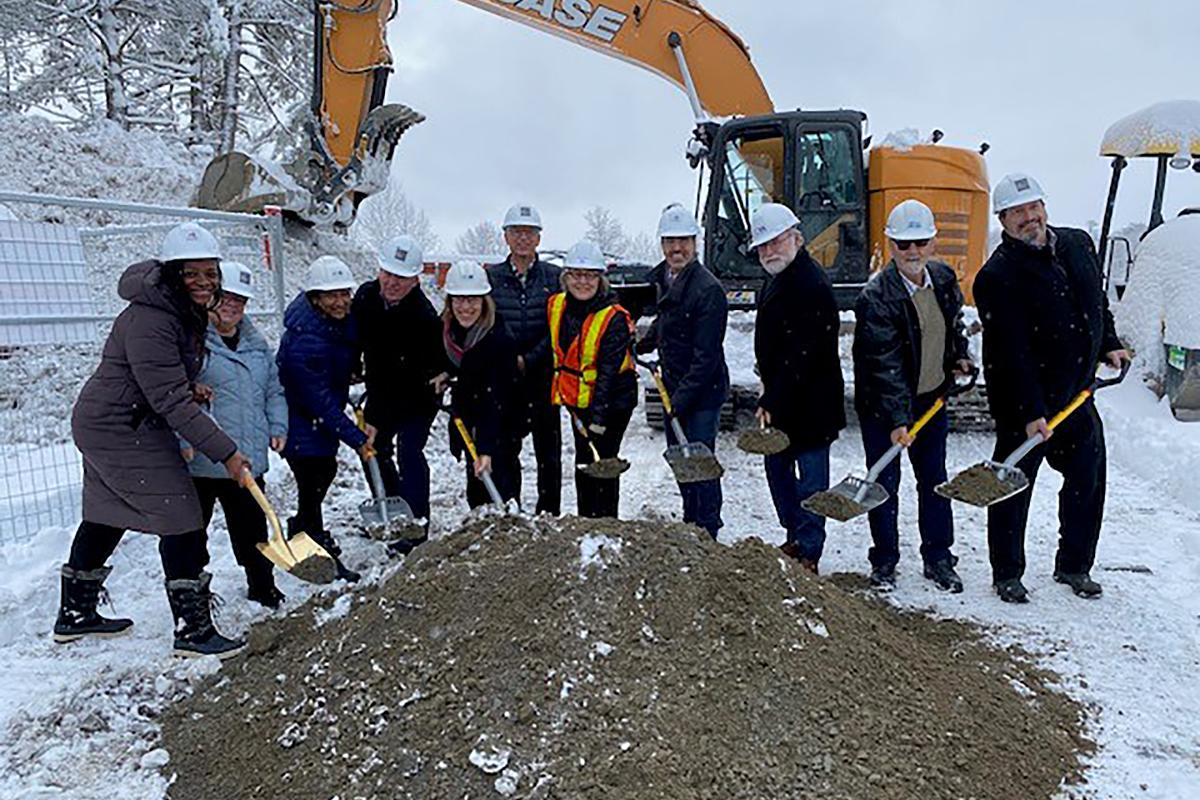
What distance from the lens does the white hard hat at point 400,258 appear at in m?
4.58

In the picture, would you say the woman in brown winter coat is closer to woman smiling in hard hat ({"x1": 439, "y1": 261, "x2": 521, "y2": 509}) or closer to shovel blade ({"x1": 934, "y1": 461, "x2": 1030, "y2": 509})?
woman smiling in hard hat ({"x1": 439, "y1": 261, "x2": 521, "y2": 509})

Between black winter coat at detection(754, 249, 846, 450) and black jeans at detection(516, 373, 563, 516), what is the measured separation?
1253 millimetres

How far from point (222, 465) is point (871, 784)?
291 centimetres

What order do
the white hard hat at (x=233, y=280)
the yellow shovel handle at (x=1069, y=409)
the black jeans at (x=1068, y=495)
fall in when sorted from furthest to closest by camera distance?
the black jeans at (x=1068, y=495)
the yellow shovel handle at (x=1069, y=409)
the white hard hat at (x=233, y=280)

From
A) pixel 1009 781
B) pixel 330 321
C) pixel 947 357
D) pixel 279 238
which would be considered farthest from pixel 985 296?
pixel 279 238

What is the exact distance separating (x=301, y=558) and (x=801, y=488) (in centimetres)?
252

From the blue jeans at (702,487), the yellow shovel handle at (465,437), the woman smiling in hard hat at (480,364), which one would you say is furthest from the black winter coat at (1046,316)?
the yellow shovel handle at (465,437)

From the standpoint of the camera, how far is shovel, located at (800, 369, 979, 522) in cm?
431

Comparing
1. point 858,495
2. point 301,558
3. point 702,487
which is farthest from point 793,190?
point 301,558

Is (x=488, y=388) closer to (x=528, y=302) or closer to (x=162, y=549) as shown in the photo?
(x=528, y=302)

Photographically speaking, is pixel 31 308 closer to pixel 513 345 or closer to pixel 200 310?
pixel 200 310

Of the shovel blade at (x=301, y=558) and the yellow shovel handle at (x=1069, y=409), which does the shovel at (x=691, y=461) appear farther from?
the shovel blade at (x=301, y=558)

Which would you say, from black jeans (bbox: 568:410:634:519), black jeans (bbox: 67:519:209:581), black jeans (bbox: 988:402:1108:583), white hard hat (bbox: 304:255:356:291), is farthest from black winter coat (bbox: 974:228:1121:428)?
black jeans (bbox: 67:519:209:581)

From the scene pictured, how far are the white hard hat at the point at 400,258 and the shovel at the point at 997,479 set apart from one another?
2885 mm
